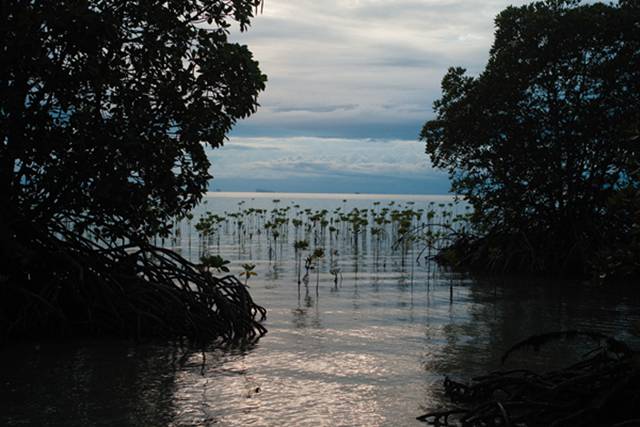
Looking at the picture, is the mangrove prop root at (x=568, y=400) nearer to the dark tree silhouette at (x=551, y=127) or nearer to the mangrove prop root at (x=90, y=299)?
the mangrove prop root at (x=90, y=299)

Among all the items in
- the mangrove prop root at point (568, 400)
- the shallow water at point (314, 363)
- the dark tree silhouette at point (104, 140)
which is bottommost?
the shallow water at point (314, 363)

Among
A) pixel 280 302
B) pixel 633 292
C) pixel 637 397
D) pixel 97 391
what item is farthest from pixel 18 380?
pixel 633 292

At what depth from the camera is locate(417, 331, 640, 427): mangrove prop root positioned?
5500 mm

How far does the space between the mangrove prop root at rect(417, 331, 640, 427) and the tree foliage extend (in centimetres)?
507

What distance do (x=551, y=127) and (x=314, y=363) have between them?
475 inches

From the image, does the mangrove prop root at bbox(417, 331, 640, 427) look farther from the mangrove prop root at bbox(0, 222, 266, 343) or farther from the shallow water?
the mangrove prop root at bbox(0, 222, 266, 343)

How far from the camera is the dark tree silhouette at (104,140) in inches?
348

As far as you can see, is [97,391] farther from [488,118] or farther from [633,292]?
[488,118]

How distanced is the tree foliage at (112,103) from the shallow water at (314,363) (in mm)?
1997

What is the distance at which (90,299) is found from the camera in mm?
9578

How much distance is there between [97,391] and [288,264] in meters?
14.2

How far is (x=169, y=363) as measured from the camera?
8.18 meters

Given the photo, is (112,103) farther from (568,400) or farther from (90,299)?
(568,400)

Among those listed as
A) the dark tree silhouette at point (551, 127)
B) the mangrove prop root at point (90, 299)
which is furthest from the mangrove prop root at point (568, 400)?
the dark tree silhouette at point (551, 127)
